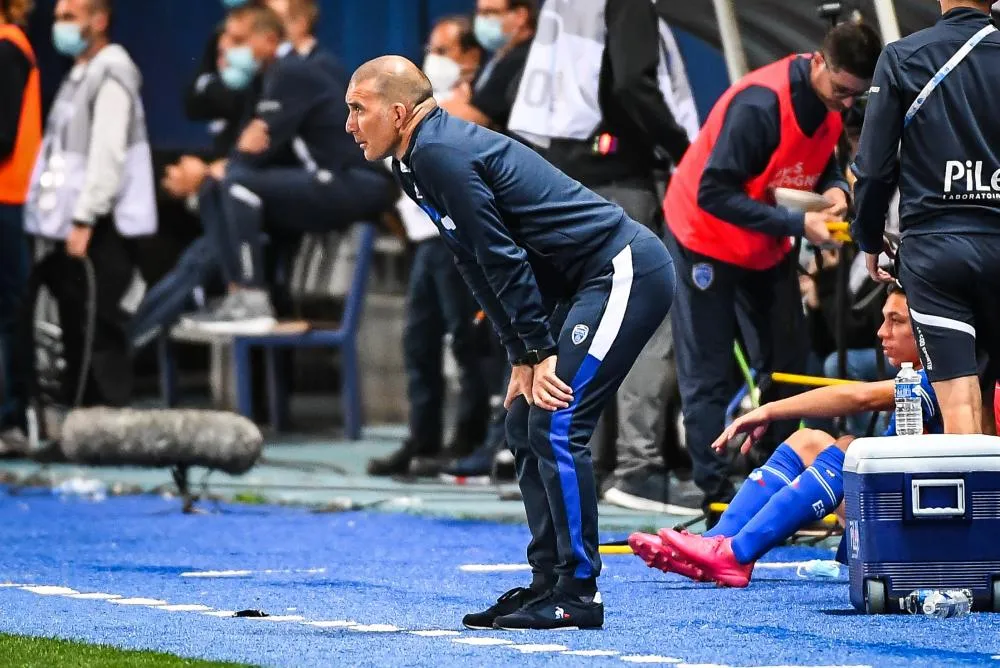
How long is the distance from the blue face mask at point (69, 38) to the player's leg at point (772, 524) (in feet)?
23.6

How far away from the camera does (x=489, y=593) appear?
6.39 m

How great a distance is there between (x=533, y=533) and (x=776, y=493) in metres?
1.00

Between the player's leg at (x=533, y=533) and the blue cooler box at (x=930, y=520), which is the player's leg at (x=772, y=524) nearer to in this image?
the blue cooler box at (x=930, y=520)

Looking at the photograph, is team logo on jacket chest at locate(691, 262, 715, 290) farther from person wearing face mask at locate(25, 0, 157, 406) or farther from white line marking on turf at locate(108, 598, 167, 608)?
person wearing face mask at locate(25, 0, 157, 406)

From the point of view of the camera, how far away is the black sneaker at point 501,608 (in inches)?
221

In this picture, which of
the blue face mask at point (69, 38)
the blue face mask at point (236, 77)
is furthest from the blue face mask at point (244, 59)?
the blue face mask at point (69, 38)

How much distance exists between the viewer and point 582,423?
5543 mm

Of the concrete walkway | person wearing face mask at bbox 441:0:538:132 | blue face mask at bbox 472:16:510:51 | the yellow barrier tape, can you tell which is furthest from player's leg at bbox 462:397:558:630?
blue face mask at bbox 472:16:510:51

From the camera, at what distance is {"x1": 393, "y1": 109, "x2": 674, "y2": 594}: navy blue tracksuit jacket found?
5.42 metres

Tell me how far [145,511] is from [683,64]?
3.15 m

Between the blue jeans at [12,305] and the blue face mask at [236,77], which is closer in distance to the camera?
the blue jeans at [12,305]

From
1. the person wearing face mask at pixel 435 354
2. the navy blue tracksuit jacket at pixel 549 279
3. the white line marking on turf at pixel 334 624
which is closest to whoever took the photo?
the navy blue tracksuit jacket at pixel 549 279

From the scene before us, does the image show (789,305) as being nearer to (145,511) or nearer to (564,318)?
(564,318)

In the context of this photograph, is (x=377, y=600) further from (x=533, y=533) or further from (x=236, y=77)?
(x=236, y=77)
